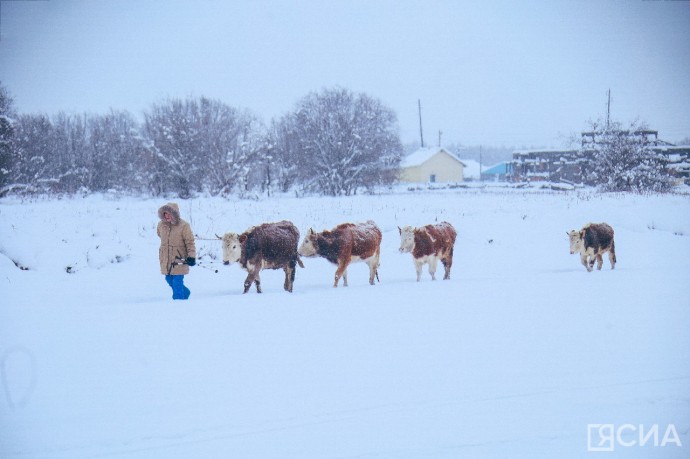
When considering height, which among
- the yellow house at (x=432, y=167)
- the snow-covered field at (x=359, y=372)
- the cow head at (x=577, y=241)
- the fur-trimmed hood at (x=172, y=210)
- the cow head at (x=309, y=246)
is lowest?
the snow-covered field at (x=359, y=372)

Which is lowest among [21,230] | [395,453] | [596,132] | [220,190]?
[395,453]

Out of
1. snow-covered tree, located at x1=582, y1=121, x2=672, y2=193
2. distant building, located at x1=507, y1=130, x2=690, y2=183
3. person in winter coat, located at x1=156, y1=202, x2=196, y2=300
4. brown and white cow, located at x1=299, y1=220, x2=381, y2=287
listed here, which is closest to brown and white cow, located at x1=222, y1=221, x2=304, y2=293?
brown and white cow, located at x1=299, y1=220, x2=381, y2=287

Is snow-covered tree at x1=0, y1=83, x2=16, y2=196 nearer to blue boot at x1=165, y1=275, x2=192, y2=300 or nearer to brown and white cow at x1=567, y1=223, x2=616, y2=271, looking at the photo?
blue boot at x1=165, y1=275, x2=192, y2=300

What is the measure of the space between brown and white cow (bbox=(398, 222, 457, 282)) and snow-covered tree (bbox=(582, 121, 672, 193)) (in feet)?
58.8

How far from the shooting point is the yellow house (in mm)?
63312

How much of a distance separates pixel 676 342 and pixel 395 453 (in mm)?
3934

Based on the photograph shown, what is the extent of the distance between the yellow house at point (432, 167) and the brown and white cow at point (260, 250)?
171ft

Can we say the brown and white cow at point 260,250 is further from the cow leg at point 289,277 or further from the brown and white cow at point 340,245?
the brown and white cow at point 340,245

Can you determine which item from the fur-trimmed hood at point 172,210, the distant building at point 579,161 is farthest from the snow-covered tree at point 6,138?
the distant building at point 579,161

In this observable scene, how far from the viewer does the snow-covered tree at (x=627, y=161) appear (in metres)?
27.2

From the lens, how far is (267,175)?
3722 centimetres

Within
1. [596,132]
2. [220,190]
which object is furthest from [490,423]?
[596,132]

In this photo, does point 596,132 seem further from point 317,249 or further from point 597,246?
point 317,249

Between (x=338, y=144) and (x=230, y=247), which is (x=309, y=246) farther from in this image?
(x=338, y=144)
